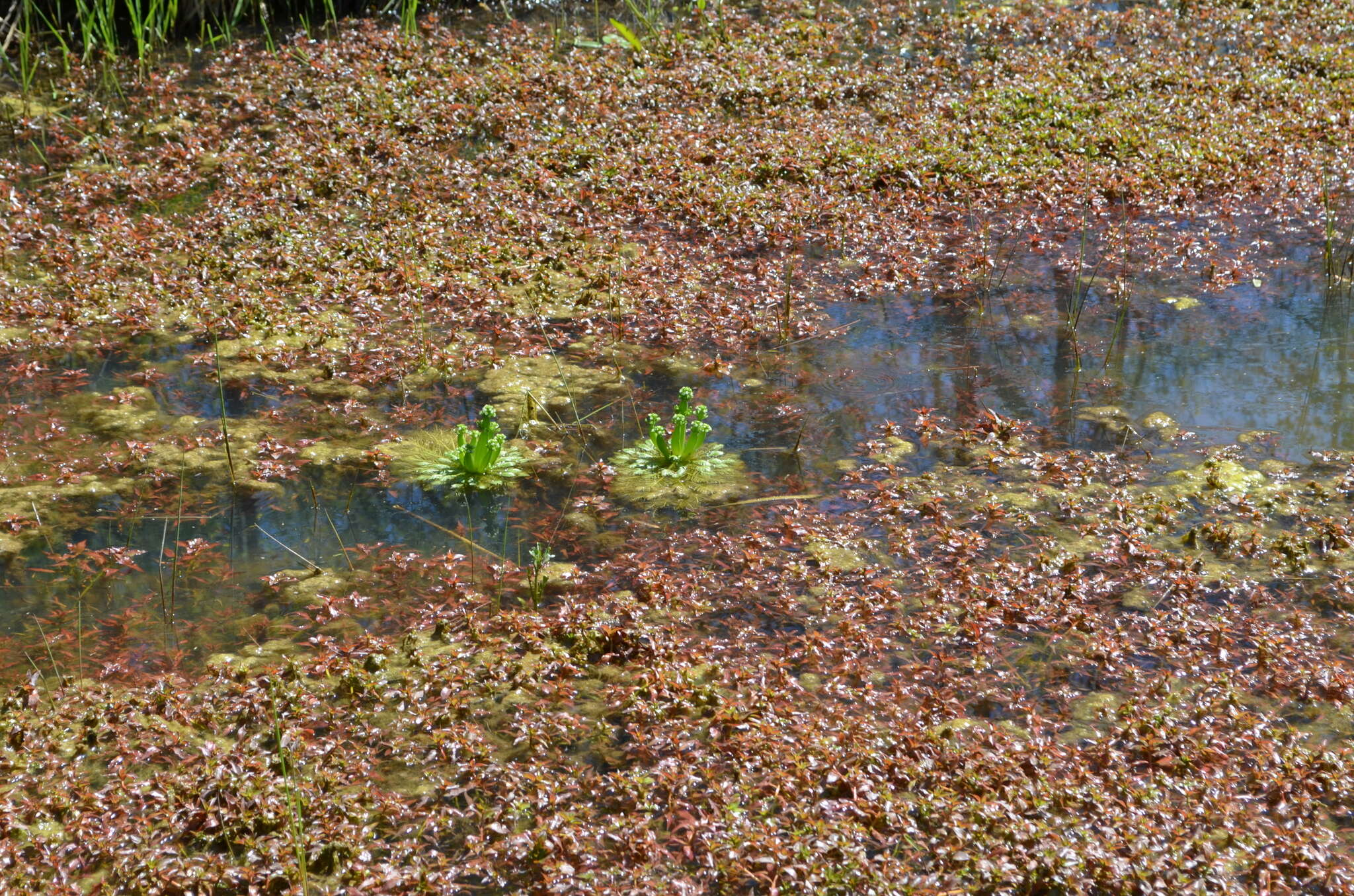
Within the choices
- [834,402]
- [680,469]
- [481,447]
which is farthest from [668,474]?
[834,402]

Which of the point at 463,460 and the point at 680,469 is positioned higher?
the point at 463,460

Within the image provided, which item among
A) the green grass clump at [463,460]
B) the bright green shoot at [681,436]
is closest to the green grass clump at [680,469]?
the bright green shoot at [681,436]

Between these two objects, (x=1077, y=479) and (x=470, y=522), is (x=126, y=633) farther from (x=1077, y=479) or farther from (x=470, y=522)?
(x=1077, y=479)

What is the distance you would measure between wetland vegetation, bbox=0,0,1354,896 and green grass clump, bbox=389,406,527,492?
0.02m

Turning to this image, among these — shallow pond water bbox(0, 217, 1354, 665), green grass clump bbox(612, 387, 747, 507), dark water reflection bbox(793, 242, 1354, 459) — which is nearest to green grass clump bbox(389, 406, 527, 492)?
shallow pond water bbox(0, 217, 1354, 665)

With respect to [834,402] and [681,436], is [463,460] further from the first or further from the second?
[834,402]

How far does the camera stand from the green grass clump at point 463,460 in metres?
5.00

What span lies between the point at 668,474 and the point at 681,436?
0.62ft

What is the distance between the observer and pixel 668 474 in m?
5.11

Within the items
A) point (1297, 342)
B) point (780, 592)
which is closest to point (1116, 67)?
point (1297, 342)

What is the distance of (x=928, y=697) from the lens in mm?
3863

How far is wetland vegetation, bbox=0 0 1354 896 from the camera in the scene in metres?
3.40

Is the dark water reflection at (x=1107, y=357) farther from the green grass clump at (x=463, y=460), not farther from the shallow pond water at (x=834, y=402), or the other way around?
the green grass clump at (x=463, y=460)

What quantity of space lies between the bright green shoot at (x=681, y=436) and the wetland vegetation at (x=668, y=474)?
0.02 metres
